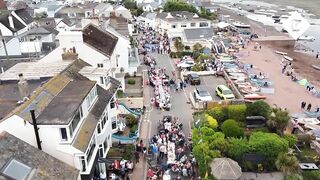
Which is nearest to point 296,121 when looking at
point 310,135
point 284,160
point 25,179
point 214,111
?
point 310,135

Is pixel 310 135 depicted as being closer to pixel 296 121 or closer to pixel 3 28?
pixel 296 121

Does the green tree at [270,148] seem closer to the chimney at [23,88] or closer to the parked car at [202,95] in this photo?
the parked car at [202,95]

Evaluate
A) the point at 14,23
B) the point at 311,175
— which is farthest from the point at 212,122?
the point at 14,23

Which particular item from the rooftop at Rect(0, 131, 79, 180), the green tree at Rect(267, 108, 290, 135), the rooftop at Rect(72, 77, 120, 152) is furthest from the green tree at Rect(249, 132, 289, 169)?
the rooftop at Rect(0, 131, 79, 180)

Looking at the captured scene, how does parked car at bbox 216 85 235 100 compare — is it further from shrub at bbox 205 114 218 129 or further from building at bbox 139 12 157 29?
building at bbox 139 12 157 29

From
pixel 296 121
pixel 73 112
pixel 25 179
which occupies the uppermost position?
pixel 73 112

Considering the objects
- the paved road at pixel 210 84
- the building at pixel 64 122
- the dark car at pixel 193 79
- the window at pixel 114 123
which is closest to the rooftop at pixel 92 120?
the building at pixel 64 122
